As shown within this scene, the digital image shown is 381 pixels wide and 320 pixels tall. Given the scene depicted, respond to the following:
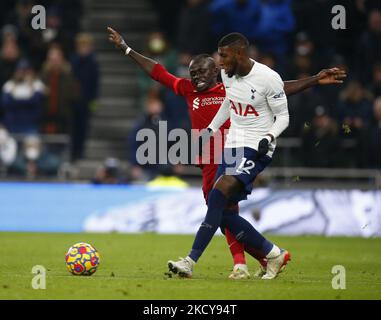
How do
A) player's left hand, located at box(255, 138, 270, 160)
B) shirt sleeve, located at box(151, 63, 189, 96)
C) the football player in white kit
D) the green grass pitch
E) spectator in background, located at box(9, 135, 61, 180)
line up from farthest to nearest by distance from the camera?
1. spectator in background, located at box(9, 135, 61, 180)
2. shirt sleeve, located at box(151, 63, 189, 96)
3. the football player in white kit
4. player's left hand, located at box(255, 138, 270, 160)
5. the green grass pitch

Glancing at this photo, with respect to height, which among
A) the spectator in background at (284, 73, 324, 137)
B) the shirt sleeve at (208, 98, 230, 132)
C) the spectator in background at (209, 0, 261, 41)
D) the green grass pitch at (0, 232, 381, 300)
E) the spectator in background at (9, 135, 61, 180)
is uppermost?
the spectator in background at (209, 0, 261, 41)

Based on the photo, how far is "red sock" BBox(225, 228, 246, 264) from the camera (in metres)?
12.0

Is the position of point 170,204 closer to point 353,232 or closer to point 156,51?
point 353,232

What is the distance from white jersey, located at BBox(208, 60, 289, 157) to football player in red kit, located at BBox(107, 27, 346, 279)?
0.44m

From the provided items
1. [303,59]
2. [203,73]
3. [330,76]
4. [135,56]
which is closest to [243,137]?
[203,73]

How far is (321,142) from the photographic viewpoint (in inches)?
776

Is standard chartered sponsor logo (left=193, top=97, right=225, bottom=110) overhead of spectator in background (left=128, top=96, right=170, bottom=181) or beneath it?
beneath

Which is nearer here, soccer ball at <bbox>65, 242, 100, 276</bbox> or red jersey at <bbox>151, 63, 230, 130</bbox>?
soccer ball at <bbox>65, 242, 100, 276</bbox>

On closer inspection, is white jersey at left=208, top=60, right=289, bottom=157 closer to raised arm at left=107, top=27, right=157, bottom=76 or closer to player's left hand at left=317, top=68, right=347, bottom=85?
player's left hand at left=317, top=68, right=347, bottom=85

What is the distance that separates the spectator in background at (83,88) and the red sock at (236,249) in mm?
10682

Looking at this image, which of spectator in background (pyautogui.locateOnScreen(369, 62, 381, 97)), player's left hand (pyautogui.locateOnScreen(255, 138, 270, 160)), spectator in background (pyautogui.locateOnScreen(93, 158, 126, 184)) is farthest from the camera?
spectator in background (pyautogui.locateOnScreen(369, 62, 381, 97))

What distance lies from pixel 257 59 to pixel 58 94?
13.7 feet

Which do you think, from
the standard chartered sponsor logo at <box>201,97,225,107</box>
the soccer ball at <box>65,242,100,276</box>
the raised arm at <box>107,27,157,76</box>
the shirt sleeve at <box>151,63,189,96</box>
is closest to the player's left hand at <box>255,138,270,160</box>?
the standard chartered sponsor logo at <box>201,97,225,107</box>
